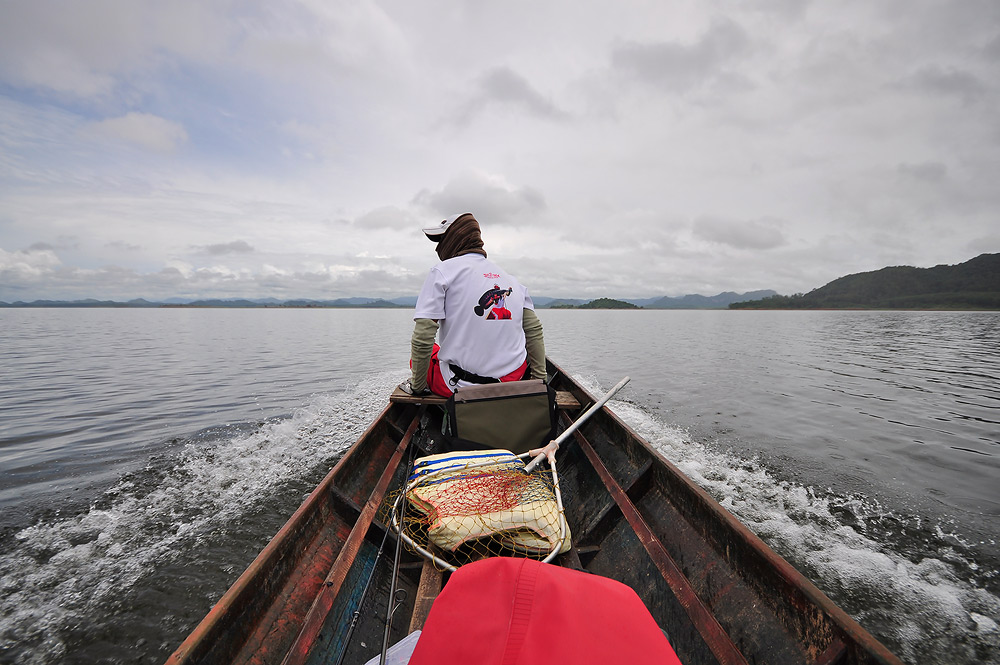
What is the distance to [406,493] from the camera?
2.88 metres

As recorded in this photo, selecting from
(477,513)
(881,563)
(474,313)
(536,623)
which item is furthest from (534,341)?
(881,563)

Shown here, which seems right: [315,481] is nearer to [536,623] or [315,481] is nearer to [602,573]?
[602,573]

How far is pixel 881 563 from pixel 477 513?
431 cm

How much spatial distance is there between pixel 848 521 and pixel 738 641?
3809 millimetres

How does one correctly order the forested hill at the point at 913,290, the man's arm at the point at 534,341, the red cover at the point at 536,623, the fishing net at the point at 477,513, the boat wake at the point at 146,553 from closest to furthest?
the red cover at the point at 536,623 → the fishing net at the point at 477,513 → the boat wake at the point at 146,553 → the man's arm at the point at 534,341 → the forested hill at the point at 913,290

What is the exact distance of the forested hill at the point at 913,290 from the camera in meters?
117

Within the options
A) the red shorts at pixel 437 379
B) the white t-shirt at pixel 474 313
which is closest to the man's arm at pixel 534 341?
the red shorts at pixel 437 379

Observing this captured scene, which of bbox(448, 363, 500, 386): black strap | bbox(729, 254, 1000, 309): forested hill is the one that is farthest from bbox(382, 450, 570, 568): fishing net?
bbox(729, 254, 1000, 309): forested hill

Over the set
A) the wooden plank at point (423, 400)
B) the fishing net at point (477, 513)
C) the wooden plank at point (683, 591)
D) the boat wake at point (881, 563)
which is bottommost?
the boat wake at point (881, 563)

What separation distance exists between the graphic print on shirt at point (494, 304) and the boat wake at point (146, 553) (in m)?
3.39

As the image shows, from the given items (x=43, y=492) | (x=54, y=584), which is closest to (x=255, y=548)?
(x=54, y=584)

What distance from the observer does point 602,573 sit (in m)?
3.14

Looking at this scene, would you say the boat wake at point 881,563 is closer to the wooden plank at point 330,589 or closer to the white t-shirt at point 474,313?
the white t-shirt at point 474,313

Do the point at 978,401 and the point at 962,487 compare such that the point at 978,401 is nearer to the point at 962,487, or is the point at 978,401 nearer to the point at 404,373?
the point at 962,487
